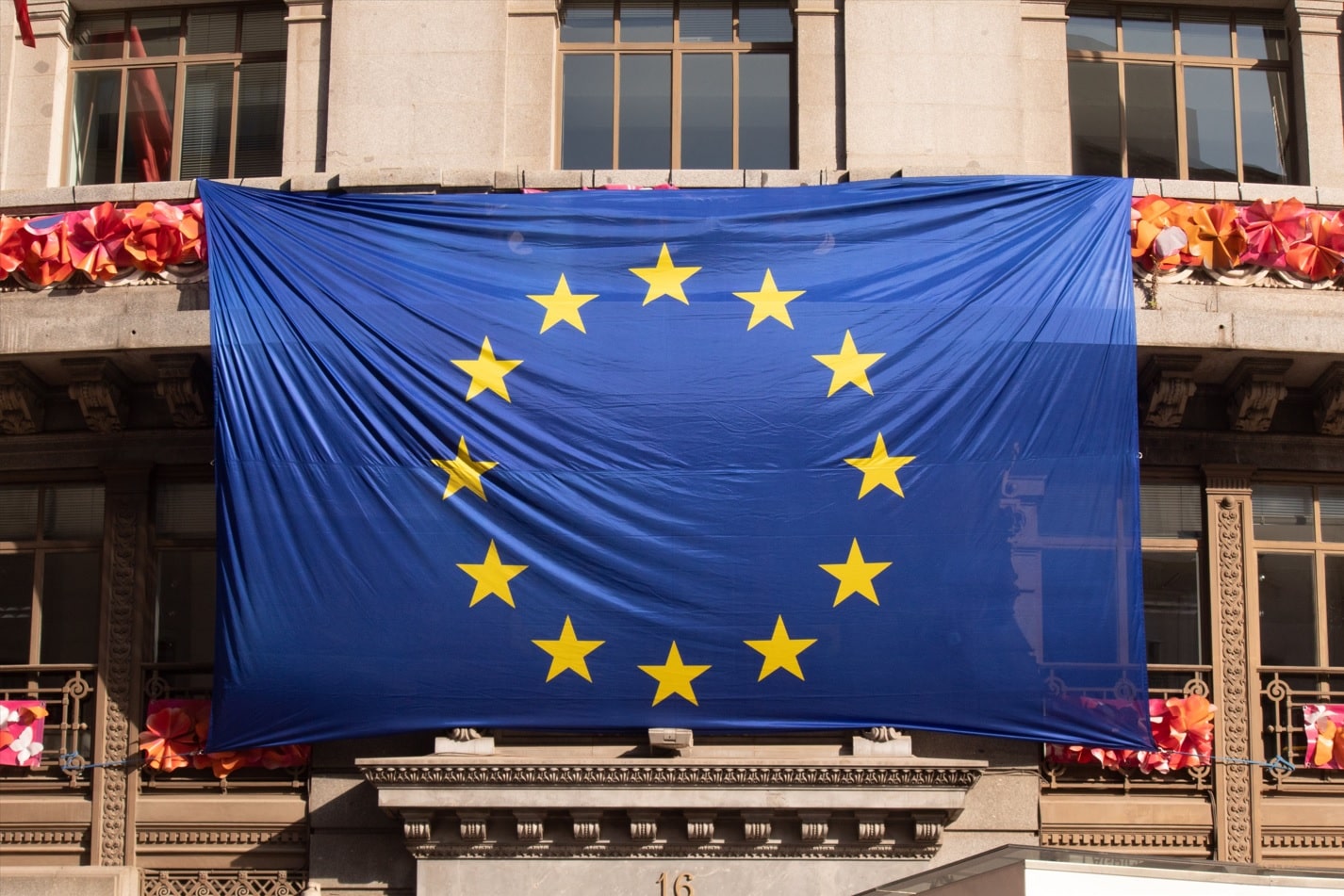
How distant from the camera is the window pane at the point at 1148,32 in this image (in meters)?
19.2

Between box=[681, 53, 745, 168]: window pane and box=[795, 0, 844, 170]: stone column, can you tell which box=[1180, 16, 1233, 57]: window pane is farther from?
box=[681, 53, 745, 168]: window pane

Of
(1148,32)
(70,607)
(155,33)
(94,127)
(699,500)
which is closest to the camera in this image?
(699,500)

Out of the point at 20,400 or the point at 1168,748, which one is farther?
the point at 20,400

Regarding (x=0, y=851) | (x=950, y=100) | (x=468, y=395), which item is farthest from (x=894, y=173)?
(x=0, y=851)

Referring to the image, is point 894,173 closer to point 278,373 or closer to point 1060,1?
point 1060,1

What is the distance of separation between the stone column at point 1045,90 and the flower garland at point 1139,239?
136cm

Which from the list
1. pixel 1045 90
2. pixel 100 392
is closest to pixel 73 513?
pixel 100 392

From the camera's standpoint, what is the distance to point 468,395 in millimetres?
16641

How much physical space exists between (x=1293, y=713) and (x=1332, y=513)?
2116 millimetres

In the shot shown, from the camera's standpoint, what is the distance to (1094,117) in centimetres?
1891

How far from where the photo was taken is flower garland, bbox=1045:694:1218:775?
16.9 metres

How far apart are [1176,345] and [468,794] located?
787 cm

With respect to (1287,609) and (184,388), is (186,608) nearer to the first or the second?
(184,388)

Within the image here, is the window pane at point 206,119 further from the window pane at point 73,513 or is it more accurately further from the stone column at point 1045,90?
the stone column at point 1045,90
